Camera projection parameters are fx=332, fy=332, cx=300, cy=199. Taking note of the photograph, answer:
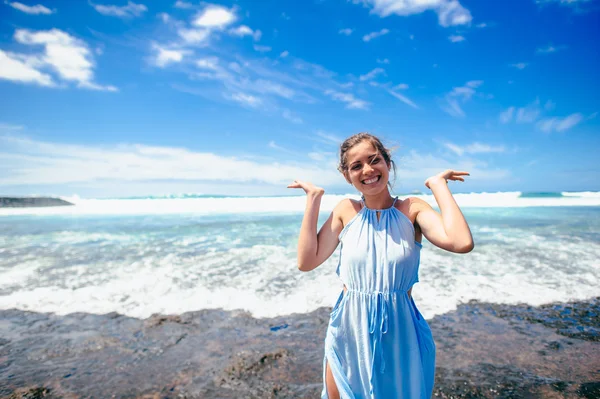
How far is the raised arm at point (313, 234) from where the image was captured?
2.18 meters

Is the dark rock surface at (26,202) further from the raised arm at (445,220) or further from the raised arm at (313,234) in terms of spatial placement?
the raised arm at (445,220)

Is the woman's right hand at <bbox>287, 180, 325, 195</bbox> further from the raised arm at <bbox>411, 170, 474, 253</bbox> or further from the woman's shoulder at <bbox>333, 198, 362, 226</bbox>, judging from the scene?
the raised arm at <bbox>411, 170, 474, 253</bbox>

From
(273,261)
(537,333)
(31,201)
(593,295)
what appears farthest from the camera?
(31,201)

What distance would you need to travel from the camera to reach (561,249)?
923 cm

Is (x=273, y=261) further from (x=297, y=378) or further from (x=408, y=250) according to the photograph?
(x=408, y=250)

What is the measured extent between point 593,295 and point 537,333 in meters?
2.30

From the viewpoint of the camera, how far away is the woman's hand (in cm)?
208

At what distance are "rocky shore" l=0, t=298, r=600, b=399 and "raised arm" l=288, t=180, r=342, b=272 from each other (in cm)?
168

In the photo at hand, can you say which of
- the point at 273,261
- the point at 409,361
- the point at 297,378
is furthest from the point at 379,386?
the point at 273,261

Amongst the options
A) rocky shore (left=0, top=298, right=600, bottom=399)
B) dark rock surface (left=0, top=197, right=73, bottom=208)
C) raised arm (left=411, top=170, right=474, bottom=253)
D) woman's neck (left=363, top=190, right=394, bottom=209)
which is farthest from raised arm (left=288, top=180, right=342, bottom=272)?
dark rock surface (left=0, top=197, right=73, bottom=208)

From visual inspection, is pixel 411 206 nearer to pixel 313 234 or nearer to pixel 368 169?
pixel 368 169

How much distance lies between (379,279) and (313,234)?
499 millimetres

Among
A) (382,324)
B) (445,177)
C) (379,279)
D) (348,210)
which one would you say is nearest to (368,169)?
(348,210)

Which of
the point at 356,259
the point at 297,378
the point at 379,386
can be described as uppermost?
the point at 356,259
